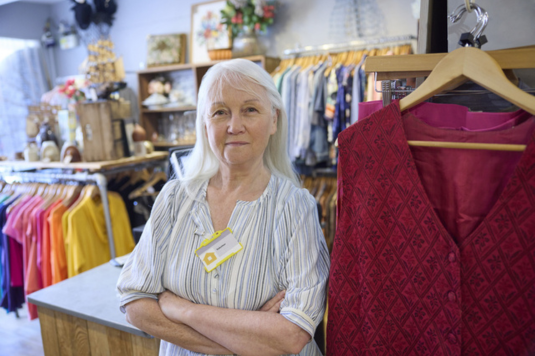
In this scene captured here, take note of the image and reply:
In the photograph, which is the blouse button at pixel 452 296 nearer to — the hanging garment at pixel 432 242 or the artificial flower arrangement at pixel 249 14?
the hanging garment at pixel 432 242

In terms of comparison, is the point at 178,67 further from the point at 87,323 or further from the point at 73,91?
the point at 87,323

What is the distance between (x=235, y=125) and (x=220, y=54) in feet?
10.5

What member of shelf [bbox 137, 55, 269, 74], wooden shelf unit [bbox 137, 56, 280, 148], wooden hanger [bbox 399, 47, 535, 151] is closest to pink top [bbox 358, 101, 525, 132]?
wooden hanger [bbox 399, 47, 535, 151]

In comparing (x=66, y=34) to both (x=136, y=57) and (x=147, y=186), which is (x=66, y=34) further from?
(x=147, y=186)

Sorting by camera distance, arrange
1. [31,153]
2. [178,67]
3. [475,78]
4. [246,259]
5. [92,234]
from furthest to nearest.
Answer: [178,67] < [31,153] < [92,234] < [246,259] < [475,78]

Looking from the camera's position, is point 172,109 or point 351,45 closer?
point 351,45

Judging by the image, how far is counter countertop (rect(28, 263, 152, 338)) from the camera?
4.67ft

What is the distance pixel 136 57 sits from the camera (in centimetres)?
524

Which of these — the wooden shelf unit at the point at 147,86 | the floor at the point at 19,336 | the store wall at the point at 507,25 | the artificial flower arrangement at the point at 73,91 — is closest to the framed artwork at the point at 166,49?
the wooden shelf unit at the point at 147,86

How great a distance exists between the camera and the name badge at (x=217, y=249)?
1.15 meters

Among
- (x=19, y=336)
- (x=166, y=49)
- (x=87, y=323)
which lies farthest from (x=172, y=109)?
(x=87, y=323)

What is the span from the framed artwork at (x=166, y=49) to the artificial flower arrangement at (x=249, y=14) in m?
0.96

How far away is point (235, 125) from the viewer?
3.79 ft

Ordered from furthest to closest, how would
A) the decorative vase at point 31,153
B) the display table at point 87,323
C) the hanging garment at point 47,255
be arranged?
the decorative vase at point 31,153, the hanging garment at point 47,255, the display table at point 87,323
